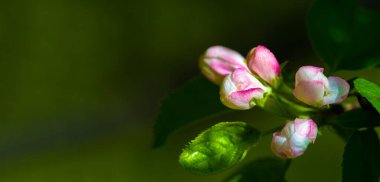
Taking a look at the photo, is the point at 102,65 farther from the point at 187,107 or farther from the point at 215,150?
the point at 215,150

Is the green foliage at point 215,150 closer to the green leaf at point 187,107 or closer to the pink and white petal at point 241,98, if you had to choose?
the pink and white petal at point 241,98

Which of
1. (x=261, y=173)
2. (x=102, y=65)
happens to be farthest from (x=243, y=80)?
(x=102, y=65)

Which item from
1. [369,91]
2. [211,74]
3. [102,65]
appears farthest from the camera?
[102,65]

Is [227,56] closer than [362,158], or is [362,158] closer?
[362,158]

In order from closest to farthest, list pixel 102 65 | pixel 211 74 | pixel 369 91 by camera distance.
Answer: pixel 369 91, pixel 211 74, pixel 102 65

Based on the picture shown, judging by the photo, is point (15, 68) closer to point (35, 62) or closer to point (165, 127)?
point (35, 62)

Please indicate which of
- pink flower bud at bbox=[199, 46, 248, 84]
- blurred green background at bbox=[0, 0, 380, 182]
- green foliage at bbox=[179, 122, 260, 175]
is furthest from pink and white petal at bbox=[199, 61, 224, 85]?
blurred green background at bbox=[0, 0, 380, 182]

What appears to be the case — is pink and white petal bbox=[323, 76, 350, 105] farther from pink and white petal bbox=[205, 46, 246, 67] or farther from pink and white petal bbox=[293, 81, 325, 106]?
pink and white petal bbox=[205, 46, 246, 67]
